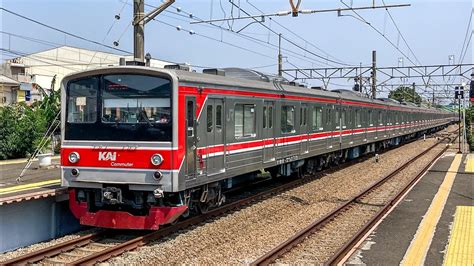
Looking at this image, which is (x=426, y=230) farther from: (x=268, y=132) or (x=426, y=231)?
(x=268, y=132)

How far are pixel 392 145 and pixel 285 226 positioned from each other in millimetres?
25671

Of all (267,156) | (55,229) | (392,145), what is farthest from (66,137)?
(392,145)

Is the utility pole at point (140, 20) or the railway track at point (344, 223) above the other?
the utility pole at point (140, 20)

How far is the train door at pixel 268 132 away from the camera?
12453 mm

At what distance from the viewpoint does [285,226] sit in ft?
32.8

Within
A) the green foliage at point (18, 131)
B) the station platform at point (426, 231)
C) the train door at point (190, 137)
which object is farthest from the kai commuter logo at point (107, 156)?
the green foliage at point (18, 131)

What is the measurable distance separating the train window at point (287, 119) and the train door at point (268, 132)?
814mm

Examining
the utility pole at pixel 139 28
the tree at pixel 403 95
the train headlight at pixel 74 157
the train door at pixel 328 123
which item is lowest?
the train headlight at pixel 74 157

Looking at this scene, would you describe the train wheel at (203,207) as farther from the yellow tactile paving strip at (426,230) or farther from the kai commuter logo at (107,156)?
the yellow tactile paving strip at (426,230)

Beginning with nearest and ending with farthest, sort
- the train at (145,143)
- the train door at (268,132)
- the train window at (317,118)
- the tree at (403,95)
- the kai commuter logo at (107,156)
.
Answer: the train at (145,143) → the kai commuter logo at (107,156) → the train door at (268,132) → the train window at (317,118) → the tree at (403,95)

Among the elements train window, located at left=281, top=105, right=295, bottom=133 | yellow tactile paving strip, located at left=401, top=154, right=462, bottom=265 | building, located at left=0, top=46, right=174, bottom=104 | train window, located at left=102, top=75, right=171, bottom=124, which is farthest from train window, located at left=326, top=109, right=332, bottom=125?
building, located at left=0, top=46, right=174, bottom=104

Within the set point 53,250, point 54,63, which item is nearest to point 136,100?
point 53,250

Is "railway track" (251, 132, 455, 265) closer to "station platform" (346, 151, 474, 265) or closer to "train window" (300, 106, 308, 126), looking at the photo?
"station platform" (346, 151, 474, 265)

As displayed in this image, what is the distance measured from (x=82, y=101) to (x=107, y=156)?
119 cm
